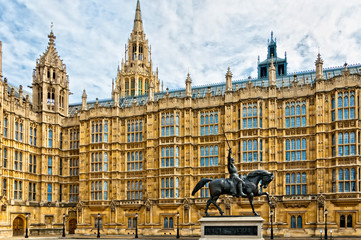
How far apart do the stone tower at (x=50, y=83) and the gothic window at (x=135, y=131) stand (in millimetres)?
13145

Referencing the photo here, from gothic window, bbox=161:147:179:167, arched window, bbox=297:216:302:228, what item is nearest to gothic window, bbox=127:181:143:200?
gothic window, bbox=161:147:179:167

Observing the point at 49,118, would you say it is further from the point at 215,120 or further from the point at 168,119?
the point at 215,120

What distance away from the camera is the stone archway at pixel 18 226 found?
2616 inches

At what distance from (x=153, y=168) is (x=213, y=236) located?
32204mm

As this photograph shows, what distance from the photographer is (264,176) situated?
124ft

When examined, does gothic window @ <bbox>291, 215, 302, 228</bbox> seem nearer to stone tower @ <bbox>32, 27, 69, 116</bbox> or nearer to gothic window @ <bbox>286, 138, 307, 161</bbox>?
gothic window @ <bbox>286, 138, 307, 161</bbox>

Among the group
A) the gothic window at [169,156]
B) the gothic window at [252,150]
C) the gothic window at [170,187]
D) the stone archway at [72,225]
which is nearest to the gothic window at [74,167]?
the stone archway at [72,225]

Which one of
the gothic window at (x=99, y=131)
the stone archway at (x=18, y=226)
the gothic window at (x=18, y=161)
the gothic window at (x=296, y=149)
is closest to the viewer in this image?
the gothic window at (x=296, y=149)

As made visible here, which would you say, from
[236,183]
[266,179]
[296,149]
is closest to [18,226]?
[296,149]

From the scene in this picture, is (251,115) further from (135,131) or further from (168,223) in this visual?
A: (168,223)

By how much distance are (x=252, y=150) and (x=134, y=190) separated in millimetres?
19252

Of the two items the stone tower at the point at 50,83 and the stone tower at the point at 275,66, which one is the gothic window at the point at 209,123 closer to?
the stone tower at the point at 275,66

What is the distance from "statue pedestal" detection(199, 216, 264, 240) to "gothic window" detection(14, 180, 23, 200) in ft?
127

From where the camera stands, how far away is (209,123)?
67.5 meters
